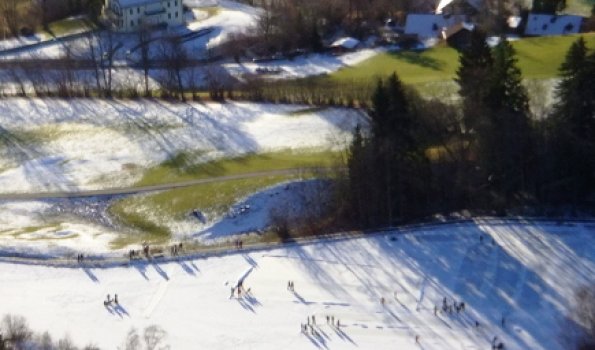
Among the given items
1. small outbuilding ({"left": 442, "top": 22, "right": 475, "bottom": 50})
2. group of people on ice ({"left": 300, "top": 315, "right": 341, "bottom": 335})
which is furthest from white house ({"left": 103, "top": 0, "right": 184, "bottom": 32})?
group of people on ice ({"left": 300, "top": 315, "right": 341, "bottom": 335})

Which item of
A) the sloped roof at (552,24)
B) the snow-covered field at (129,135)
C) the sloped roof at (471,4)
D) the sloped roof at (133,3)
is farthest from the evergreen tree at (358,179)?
the sloped roof at (133,3)

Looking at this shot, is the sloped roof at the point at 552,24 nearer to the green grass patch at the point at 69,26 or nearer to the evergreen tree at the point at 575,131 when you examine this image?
the evergreen tree at the point at 575,131

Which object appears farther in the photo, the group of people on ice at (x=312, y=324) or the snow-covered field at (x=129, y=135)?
the snow-covered field at (x=129, y=135)

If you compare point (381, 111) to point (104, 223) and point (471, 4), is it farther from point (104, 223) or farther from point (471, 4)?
point (471, 4)

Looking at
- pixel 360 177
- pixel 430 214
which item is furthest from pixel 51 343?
pixel 430 214

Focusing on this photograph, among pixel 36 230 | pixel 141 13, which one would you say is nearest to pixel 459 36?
pixel 141 13

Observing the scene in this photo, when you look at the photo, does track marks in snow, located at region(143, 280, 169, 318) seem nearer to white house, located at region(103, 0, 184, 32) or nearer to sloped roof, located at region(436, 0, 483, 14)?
white house, located at region(103, 0, 184, 32)
